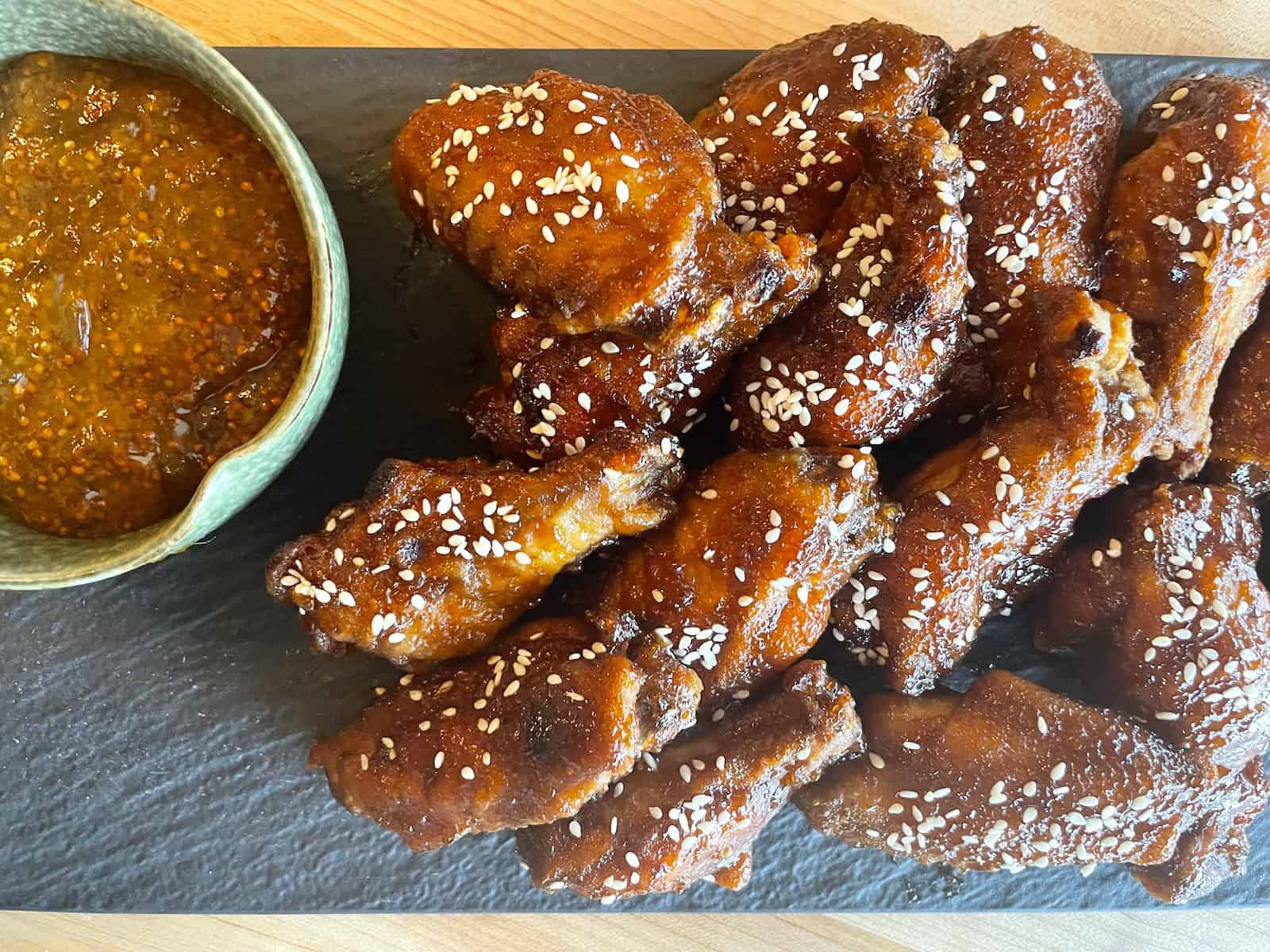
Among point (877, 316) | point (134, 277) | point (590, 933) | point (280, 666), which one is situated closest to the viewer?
point (134, 277)

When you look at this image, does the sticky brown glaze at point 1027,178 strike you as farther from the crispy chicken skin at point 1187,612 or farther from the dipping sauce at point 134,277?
the dipping sauce at point 134,277

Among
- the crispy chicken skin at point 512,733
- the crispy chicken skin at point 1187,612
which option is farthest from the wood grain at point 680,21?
the crispy chicken skin at point 512,733

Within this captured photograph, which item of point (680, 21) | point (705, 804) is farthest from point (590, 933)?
point (680, 21)

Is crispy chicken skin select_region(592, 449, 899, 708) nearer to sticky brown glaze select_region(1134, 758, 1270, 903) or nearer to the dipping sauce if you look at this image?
the dipping sauce

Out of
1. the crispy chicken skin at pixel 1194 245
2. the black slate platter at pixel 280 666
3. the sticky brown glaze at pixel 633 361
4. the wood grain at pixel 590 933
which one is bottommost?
the wood grain at pixel 590 933

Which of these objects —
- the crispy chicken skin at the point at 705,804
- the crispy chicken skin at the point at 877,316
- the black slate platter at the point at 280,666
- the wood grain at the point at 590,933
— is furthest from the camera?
the wood grain at the point at 590,933

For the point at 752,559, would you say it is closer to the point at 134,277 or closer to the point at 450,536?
the point at 450,536

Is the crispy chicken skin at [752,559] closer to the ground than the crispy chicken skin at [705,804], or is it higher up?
higher up

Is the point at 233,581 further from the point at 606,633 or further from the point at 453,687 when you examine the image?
the point at 606,633
